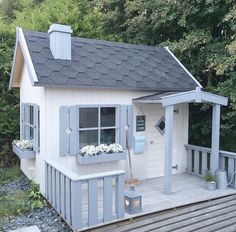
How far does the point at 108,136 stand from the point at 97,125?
0.45 m

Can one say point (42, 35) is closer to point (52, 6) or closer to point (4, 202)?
point (4, 202)

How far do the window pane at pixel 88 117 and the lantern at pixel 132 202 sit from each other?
1.96 meters

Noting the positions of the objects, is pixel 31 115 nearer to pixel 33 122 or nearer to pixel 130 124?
pixel 33 122

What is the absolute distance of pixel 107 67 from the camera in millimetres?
7320

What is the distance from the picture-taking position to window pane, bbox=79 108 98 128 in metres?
6.73

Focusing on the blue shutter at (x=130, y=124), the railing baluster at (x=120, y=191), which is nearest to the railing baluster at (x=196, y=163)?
the blue shutter at (x=130, y=124)

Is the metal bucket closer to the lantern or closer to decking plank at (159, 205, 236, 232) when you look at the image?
decking plank at (159, 205, 236, 232)

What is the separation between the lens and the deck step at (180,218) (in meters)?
5.14

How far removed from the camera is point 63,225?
5.31 metres

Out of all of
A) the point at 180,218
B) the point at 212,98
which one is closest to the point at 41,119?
the point at 180,218

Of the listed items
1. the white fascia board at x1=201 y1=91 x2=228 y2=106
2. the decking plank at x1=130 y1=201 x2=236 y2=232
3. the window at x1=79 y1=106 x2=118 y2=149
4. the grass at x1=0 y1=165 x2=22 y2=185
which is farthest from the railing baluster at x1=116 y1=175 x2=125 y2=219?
the grass at x1=0 y1=165 x2=22 y2=185

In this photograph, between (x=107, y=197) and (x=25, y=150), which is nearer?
(x=107, y=197)

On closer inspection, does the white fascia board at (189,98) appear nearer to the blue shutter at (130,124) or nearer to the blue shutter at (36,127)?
the blue shutter at (130,124)

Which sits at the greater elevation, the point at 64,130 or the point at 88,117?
the point at 88,117
